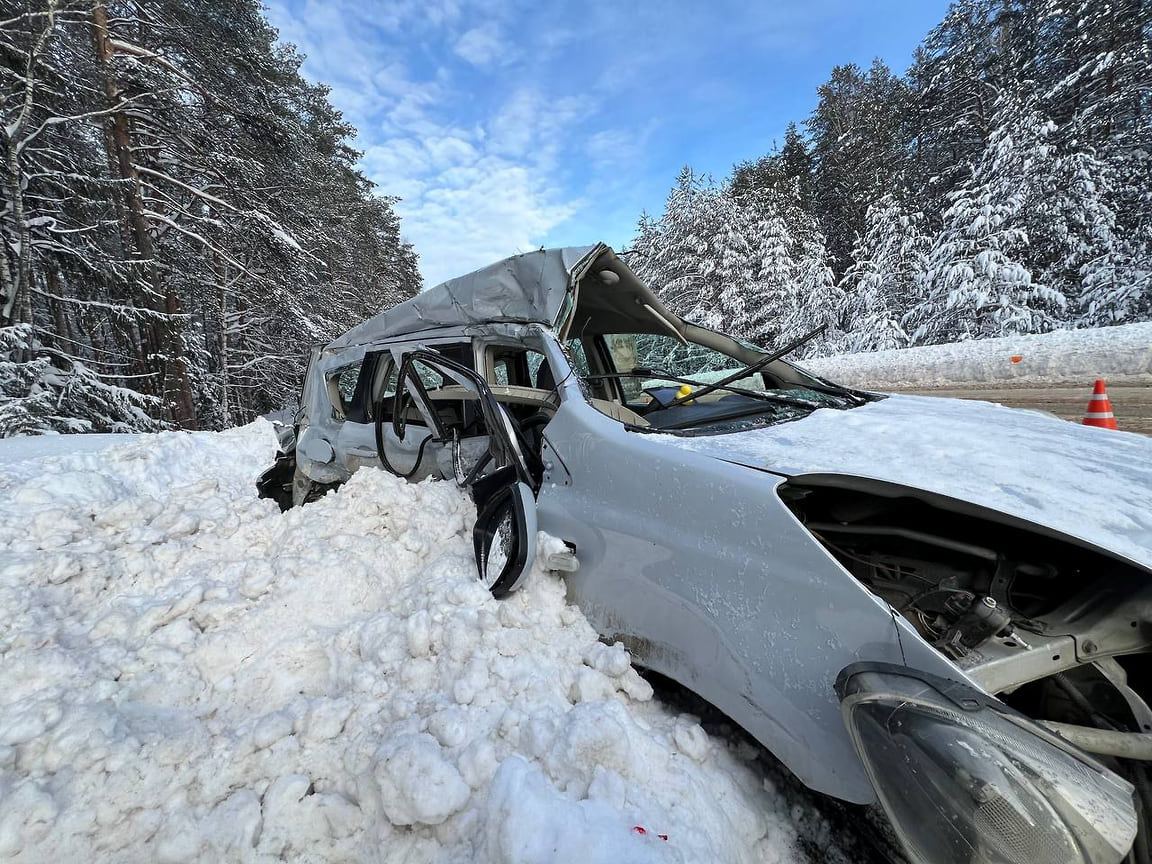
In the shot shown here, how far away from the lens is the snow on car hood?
1.29 meters

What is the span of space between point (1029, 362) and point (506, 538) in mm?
12843

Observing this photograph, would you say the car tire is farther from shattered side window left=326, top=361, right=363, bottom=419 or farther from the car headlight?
the car headlight

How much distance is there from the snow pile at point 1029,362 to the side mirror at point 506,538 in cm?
696

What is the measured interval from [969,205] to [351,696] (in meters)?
20.4

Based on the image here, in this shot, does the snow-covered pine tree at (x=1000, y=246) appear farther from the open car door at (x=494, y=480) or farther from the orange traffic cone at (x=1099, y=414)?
the open car door at (x=494, y=480)

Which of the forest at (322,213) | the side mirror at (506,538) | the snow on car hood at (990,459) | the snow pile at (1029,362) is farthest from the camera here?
the snow pile at (1029,362)

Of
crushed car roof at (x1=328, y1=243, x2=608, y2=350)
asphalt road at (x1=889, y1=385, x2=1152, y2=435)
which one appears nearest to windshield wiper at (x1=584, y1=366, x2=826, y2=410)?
crushed car roof at (x1=328, y1=243, x2=608, y2=350)

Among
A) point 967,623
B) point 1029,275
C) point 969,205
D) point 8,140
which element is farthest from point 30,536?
point 969,205

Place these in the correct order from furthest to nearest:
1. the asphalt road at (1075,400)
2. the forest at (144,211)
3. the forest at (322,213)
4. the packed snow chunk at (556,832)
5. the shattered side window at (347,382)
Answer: the forest at (322,213) → the forest at (144,211) → the asphalt road at (1075,400) → the shattered side window at (347,382) → the packed snow chunk at (556,832)

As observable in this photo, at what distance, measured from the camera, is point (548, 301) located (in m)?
2.72

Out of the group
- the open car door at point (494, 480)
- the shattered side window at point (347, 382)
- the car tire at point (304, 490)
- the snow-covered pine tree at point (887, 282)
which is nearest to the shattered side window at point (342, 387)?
the shattered side window at point (347, 382)

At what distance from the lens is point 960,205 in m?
15.3

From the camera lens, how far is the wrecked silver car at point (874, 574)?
99 centimetres

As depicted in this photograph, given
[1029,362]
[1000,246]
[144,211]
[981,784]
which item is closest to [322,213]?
[144,211]
